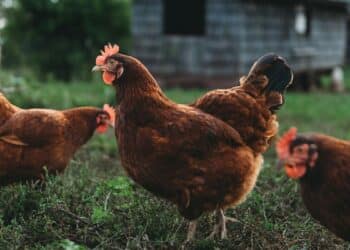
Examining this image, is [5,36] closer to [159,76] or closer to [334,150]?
[159,76]

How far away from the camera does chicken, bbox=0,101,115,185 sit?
5.34m

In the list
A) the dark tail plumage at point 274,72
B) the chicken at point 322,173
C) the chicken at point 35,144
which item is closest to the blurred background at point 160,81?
the chicken at point 35,144

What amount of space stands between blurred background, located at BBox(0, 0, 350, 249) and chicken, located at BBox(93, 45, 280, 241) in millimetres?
341

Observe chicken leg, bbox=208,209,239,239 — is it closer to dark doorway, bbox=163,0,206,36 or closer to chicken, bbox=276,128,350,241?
chicken, bbox=276,128,350,241

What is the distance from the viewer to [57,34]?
1051 inches

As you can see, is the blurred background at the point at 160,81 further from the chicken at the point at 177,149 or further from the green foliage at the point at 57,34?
the chicken at the point at 177,149

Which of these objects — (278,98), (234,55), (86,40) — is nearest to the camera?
(278,98)

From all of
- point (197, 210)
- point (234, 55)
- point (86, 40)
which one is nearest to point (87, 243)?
point (197, 210)

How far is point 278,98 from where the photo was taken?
5059 millimetres

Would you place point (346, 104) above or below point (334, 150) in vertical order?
below

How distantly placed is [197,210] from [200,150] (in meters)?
0.45

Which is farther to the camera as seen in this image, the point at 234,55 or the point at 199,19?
the point at 199,19

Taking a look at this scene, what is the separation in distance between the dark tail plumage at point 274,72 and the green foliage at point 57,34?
68.2 ft

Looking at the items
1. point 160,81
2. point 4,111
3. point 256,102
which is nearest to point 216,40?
point 160,81
